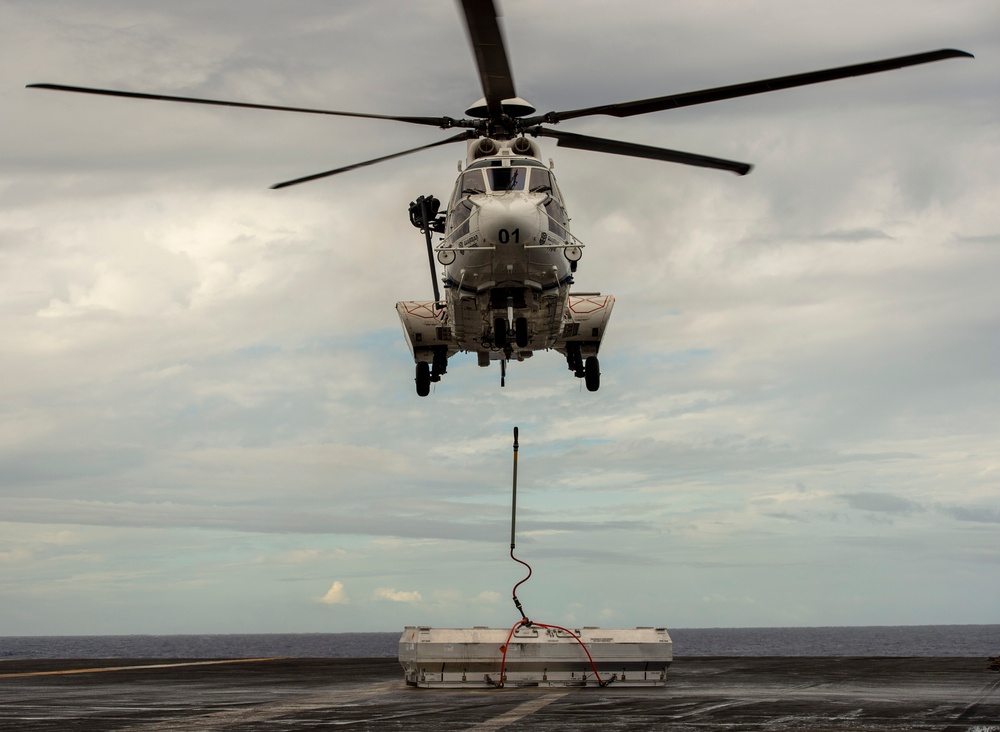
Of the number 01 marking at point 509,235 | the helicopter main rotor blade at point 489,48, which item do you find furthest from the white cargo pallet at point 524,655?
the helicopter main rotor blade at point 489,48

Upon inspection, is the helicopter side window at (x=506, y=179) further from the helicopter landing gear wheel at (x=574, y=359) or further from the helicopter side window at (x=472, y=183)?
the helicopter landing gear wheel at (x=574, y=359)

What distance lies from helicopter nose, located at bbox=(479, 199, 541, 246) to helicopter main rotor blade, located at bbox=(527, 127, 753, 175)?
115 inches

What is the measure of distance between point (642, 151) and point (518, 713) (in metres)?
12.0

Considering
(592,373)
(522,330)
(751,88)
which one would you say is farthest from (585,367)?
(751,88)

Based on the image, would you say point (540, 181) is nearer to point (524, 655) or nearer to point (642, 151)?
point (642, 151)

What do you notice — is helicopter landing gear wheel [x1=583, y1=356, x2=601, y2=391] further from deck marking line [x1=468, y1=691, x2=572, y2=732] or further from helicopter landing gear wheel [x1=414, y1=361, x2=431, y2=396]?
deck marking line [x1=468, y1=691, x2=572, y2=732]

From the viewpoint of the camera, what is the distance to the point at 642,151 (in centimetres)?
2334

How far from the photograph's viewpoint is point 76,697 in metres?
22.2

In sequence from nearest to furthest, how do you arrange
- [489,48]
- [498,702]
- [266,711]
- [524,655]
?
[489,48], [266,711], [498,702], [524,655]

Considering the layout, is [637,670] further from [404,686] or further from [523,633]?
[404,686]

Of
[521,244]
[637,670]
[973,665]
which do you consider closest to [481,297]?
[521,244]

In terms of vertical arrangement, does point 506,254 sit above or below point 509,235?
below

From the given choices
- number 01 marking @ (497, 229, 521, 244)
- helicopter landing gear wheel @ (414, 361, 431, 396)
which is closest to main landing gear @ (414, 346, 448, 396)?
helicopter landing gear wheel @ (414, 361, 431, 396)

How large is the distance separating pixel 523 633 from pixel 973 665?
18.0 m
